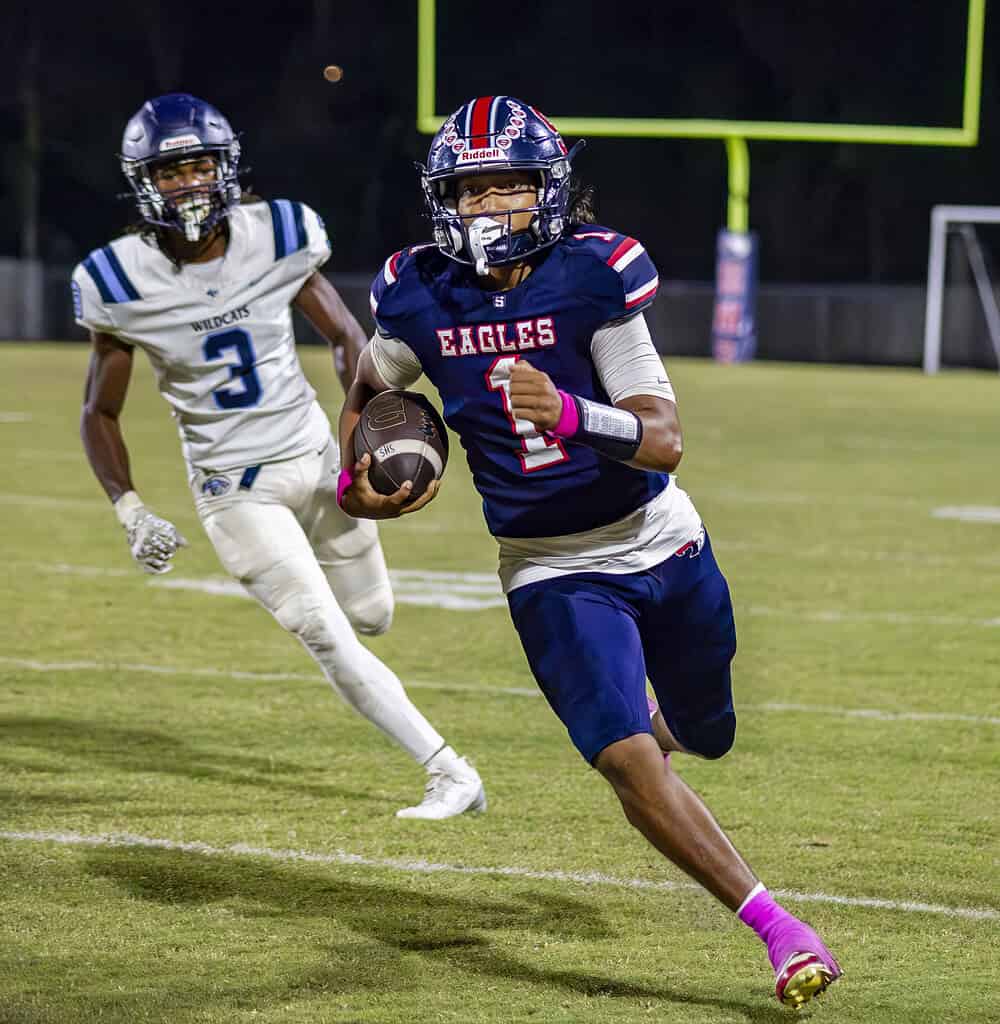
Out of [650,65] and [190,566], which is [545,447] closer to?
[190,566]

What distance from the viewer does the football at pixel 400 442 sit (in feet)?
11.9

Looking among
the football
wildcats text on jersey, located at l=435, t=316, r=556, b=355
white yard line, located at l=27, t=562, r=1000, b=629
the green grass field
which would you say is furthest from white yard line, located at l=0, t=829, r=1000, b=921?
white yard line, located at l=27, t=562, r=1000, b=629

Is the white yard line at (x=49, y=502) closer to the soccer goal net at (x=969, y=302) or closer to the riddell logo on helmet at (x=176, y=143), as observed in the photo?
the riddell logo on helmet at (x=176, y=143)

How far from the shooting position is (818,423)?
16.4 m

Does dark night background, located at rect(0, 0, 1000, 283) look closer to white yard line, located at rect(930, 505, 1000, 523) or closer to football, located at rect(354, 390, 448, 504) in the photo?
white yard line, located at rect(930, 505, 1000, 523)

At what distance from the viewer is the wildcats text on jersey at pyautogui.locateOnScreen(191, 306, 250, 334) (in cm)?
489

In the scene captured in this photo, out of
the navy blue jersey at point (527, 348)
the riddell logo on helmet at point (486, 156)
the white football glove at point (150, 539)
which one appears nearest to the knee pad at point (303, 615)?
the white football glove at point (150, 539)

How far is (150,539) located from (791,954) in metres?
2.13

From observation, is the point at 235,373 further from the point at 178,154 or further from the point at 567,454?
the point at 567,454

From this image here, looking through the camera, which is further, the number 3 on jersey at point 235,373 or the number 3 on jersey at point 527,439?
the number 3 on jersey at point 235,373

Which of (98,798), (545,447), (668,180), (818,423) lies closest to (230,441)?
(98,798)

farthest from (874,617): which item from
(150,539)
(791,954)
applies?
(791,954)

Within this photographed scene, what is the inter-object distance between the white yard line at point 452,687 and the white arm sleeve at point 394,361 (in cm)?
241

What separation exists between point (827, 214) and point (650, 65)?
40.1 ft
